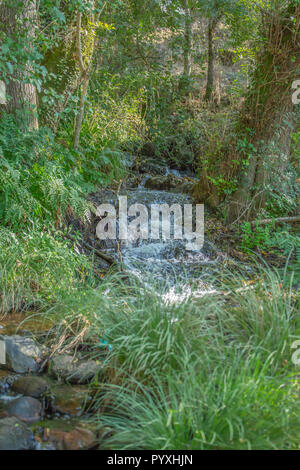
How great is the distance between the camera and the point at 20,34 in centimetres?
461

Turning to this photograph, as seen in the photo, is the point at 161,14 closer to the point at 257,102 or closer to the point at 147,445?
the point at 257,102

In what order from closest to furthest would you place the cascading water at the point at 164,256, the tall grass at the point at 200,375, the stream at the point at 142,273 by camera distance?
the tall grass at the point at 200,375
the stream at the point at 142,273
the cascading water at the point at 164,256

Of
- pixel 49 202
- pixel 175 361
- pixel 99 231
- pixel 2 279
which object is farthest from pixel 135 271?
pixel 175 361

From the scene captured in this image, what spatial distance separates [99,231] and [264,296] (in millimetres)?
3445

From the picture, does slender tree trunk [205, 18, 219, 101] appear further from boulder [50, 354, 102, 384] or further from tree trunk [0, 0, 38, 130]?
boulder [50, 354, 102, 384]

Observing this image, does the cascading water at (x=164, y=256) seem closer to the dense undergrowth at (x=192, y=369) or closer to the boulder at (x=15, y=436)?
the dense undergrowth at (x=192, y=369)

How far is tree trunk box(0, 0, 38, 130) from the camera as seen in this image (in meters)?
4.79

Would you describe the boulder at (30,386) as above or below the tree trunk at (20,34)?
below

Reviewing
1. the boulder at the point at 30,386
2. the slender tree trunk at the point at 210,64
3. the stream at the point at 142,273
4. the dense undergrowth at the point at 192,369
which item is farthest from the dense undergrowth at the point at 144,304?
the slender tree trunk at the point at 210,64

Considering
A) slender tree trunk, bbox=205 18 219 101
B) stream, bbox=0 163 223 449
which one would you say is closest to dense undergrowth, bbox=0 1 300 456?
stream, bbox=0 163 223 449

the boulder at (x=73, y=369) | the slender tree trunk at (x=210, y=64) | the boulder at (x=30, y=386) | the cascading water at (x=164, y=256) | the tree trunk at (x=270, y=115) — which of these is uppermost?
the slender tree trunk at (x=210, y=64)

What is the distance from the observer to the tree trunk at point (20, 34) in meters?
4.79

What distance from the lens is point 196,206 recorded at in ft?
23.6

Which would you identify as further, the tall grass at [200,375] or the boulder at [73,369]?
the boulder at [73,369]
